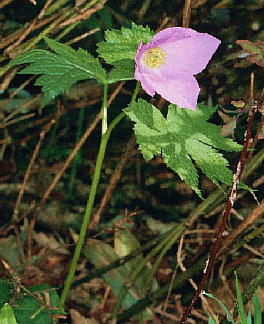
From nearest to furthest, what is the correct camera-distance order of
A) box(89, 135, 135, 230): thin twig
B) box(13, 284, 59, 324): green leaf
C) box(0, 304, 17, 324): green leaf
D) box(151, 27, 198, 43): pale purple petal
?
box(0, 304, 17, 324): green leaf, box(151, 27, 198, 43): pale purple petal, box(13, 284, 59, 324): green leaf, box(89, 135, 135, 230): thin twig

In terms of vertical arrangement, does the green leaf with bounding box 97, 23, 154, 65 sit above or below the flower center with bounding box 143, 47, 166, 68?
above

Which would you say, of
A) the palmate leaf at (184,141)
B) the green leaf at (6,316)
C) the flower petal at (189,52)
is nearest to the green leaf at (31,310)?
the green leaf at (6,316)

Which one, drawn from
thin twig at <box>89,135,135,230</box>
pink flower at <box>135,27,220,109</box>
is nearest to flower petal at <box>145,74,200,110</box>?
pink flower at <box>135,27,220,109</box>

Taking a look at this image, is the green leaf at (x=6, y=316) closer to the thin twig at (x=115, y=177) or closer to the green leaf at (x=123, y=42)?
the green leaf at (x=123, y=42)

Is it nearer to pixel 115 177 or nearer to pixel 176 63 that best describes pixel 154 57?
pixel 176 63

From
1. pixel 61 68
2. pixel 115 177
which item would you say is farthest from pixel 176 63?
pixel 115 177

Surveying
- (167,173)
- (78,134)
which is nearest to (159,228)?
(167,173)

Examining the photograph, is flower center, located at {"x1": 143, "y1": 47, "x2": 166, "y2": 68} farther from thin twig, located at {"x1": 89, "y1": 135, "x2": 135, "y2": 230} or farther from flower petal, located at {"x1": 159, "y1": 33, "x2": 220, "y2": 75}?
thin twig, located at {"x1": 89, "y1": 135, "x2": 135, "y2": 230}
